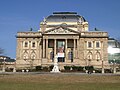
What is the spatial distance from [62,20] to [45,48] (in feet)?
42.2

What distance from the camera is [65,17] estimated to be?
405 feet

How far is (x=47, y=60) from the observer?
4478 inches

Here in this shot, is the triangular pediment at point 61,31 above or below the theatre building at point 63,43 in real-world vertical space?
above

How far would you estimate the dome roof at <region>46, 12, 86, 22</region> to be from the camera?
12238 centimetres

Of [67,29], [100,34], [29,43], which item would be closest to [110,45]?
[100,34]

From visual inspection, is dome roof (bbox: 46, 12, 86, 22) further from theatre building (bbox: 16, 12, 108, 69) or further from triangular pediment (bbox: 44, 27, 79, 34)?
triangular pediment (bbox: 44, 27, 79, 34)

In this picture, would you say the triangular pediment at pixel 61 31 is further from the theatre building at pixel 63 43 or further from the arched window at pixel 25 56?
the arched window at pixel 25 56

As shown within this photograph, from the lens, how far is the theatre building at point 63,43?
117 meters

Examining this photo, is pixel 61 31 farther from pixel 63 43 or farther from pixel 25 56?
pixel 25 56

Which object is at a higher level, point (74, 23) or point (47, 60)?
point (74, 23)

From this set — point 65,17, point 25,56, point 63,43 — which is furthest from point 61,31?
point 25,56

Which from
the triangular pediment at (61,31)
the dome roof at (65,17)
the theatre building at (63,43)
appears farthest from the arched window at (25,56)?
the dome roof at (65,17)

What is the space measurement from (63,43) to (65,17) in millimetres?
10717

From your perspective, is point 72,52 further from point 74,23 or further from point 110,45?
point 110,45
